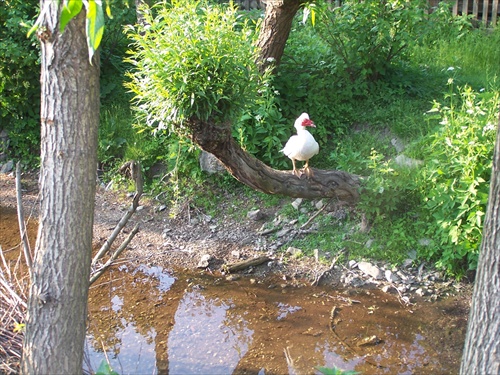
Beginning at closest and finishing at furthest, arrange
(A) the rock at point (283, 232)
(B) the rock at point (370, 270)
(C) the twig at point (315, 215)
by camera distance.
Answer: (B) the rock at point (370, 270) < (C) the twig at point (315, 215) < (A) the rock at point (283, 232)

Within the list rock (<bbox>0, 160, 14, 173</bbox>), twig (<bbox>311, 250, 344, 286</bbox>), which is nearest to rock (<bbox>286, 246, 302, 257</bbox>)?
twig (<bbox>311, 250, 344, 286</bbox>)

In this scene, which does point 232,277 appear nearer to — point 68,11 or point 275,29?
point 275,29

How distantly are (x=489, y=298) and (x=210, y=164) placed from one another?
441cm

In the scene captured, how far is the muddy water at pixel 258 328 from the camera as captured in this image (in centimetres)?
454

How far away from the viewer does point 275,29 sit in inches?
260

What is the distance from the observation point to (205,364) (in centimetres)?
455

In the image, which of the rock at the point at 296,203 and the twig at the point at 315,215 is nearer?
the twig at the point at 315,215

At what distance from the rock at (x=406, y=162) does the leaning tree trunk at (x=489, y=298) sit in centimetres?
308

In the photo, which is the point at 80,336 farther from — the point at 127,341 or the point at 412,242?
the point at 412,242

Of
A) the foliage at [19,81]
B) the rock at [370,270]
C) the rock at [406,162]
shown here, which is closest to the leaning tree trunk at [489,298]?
the rock at [370,270]

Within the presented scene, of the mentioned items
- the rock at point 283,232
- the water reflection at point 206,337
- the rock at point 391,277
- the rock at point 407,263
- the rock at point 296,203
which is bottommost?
the water reflection at point 206,337

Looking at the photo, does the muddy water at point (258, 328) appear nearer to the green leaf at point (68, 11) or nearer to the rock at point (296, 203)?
the rock at point (296, 203)

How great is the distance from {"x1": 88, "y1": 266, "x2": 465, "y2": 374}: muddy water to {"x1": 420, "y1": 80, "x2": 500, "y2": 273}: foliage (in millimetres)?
519

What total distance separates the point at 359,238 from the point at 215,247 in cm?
152
